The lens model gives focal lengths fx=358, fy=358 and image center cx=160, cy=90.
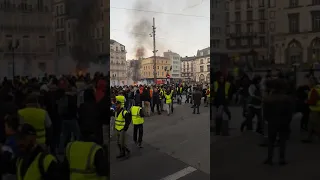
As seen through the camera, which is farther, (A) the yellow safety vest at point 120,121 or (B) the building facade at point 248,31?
(A) the yellow safety vest at point 120,121

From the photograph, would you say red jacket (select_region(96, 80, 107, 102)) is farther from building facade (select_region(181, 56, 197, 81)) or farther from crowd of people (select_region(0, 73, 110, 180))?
building facade (select_region(181, 56, 197, 81))

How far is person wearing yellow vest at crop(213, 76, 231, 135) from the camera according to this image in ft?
10.1

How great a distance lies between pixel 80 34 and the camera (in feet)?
11.0

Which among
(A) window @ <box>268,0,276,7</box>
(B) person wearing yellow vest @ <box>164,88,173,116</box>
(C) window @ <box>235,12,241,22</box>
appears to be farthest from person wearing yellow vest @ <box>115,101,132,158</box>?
(B) person wearing yellow vest @ <box>164,88,173,116</box>

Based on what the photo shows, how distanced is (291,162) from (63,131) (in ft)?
6.72

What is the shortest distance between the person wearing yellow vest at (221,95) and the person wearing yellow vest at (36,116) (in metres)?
1.56

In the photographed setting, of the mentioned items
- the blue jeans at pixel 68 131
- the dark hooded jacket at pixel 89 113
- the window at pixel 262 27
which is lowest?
the blue jeans at pixel 68 131

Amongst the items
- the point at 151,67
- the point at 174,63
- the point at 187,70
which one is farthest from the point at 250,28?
the point at 187,70

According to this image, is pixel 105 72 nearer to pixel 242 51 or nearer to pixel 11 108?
pixel 11 108

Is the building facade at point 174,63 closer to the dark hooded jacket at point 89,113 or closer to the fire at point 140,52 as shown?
the fire at point 140,52

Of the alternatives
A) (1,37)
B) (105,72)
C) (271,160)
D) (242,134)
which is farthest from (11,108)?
(271,160)

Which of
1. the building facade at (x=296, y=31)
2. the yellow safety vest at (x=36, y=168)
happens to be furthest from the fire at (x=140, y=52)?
the yellow safety vest at (x=36, y=168)

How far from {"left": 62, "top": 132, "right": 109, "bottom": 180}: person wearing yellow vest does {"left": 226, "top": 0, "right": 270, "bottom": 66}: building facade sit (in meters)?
1.39

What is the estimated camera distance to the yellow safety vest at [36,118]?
10.7ft
